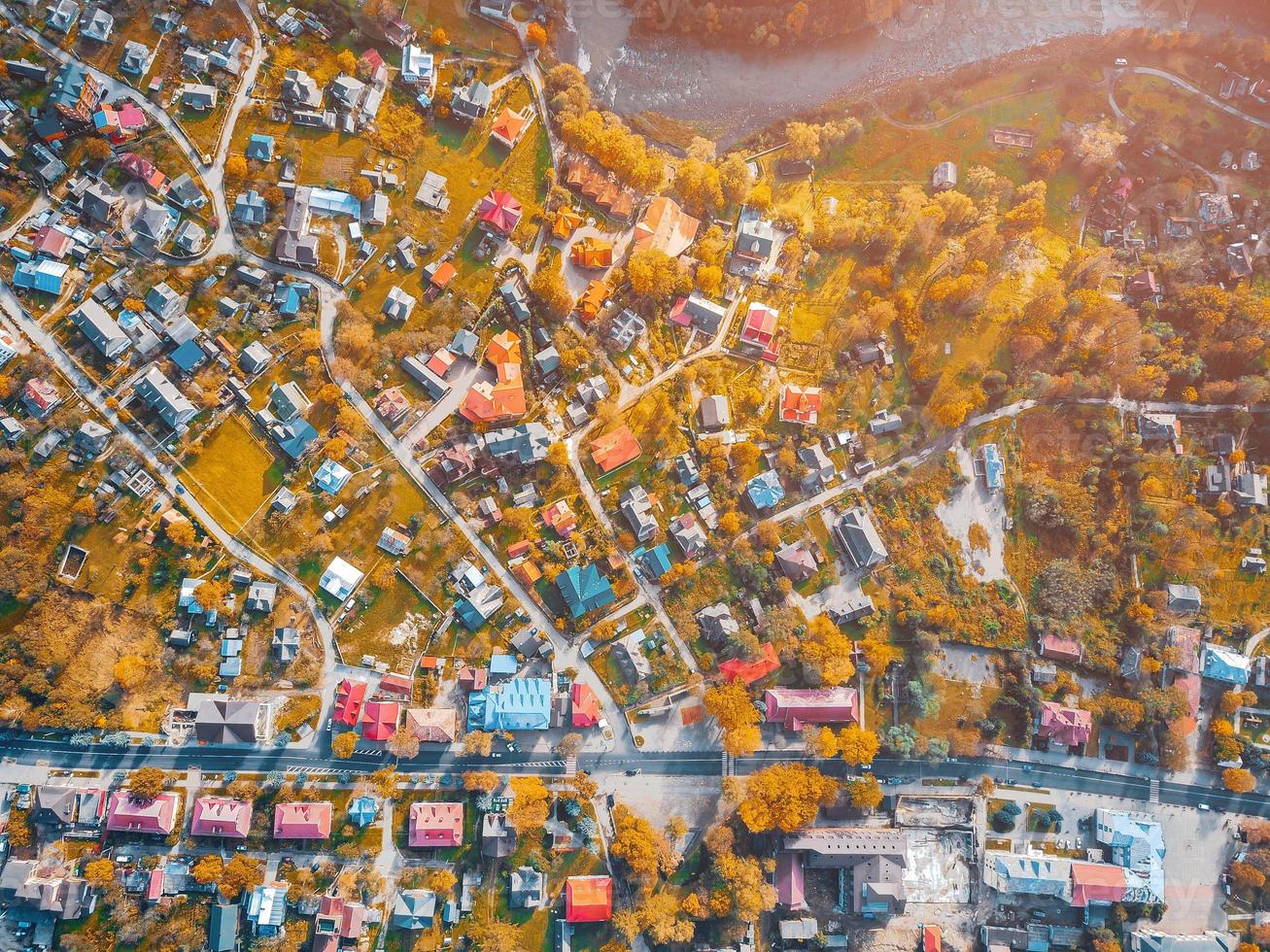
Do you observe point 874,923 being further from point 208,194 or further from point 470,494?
point 208,194

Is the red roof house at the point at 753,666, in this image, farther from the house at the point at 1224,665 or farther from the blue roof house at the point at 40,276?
the blue roof house at the point at 40,276

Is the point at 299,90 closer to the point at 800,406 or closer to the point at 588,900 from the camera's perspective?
the point at 800,406

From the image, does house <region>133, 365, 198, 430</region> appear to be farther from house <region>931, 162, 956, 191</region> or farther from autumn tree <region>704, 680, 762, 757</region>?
house <region>931, 162, 956, 191</region>

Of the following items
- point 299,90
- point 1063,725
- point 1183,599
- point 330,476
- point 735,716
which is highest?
point 299,90

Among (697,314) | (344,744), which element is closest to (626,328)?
(697,314)

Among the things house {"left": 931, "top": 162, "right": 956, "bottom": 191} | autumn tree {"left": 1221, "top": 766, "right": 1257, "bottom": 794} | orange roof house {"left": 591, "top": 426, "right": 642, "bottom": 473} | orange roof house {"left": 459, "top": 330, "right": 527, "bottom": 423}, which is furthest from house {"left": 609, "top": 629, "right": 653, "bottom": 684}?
house {"left": 931, "top": 162, "right": 956, "bottom": 191}
